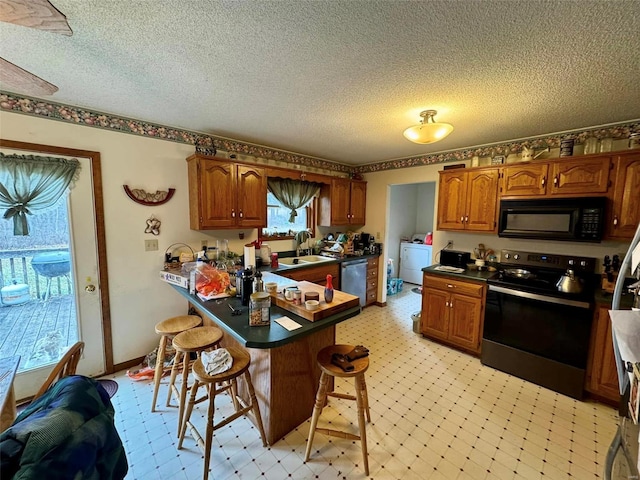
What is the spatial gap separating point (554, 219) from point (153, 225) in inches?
158

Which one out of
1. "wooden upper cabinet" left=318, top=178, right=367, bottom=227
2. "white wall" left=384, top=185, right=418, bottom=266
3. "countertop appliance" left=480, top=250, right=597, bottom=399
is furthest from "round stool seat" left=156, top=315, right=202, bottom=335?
"white wall" left=384, top=185, right=418, bottom=266

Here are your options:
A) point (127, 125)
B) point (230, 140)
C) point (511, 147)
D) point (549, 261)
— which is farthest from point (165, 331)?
point (511, 147)

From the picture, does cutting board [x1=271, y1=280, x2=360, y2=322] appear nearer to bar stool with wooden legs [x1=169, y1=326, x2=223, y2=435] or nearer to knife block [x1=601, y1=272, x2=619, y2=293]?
bar stool with wooden legs [x1=169, y1=326, x2=223, y2=435]

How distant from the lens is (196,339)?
1.82 m

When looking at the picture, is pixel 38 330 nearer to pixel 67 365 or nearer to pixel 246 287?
pixel 67 365

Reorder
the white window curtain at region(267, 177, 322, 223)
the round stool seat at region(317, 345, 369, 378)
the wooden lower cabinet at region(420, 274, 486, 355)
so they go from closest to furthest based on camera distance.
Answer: the round stool seat at region(317, 345, 369, 378)
the wooden lower cabinet at region(420, 274, 486, 355)
the white window curtain at region(267, 177, 322, 223)

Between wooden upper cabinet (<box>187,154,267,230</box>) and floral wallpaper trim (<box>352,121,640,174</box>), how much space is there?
214 cm

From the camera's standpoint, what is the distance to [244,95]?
1.99 m

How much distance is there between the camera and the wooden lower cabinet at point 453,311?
286 cm

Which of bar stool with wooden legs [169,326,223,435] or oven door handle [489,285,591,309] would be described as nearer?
bar stool with wooden legs [169,326,223,435]

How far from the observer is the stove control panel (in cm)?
264

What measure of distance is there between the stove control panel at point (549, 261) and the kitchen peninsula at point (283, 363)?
2357 millimetres

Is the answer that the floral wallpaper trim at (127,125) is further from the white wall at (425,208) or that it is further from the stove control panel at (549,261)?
the white wall at (425,208)

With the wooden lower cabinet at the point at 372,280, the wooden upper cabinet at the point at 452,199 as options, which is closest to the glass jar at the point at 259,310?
the wooden upper cabinet at the point at 452,199
